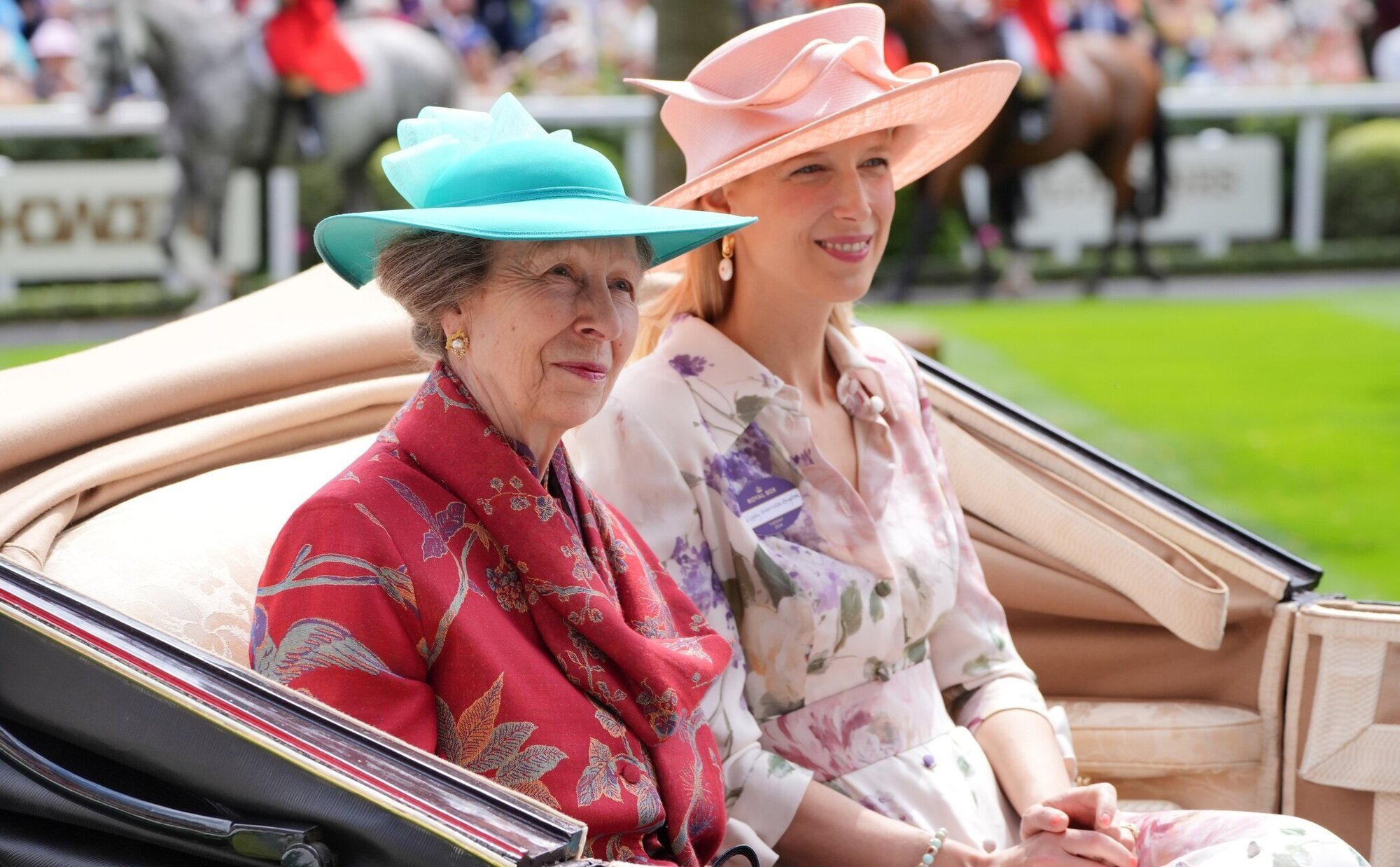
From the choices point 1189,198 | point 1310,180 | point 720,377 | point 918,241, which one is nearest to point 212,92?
point 918,241

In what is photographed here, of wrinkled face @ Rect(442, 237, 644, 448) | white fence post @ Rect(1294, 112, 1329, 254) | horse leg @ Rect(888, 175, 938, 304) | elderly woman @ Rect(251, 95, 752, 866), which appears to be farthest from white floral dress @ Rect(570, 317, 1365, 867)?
white fence post @ Rect(1294, 112, 1329, 254)

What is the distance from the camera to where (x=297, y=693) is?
1.65 m

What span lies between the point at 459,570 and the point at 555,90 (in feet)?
37.9

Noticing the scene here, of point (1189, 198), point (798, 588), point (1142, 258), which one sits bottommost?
point (1142, 258)

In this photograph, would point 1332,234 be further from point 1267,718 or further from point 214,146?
point 1267,718

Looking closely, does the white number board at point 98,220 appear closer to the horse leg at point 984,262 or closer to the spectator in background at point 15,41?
the spectator in background at point 15,41

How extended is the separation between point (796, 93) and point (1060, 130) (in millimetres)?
11204

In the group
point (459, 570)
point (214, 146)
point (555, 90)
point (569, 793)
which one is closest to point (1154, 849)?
point (569, 793)

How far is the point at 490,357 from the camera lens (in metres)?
1.96

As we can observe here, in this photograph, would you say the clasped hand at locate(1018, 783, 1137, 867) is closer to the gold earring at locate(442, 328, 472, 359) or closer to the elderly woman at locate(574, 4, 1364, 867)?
the elderly woman at locate(574, 4, 1364, 867)

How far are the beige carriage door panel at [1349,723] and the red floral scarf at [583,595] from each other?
4.06ft

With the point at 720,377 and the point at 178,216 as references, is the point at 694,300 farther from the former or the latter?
the point at 178,216

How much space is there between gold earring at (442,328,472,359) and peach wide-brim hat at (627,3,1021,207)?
0.66 m

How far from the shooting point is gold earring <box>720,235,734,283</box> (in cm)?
258
